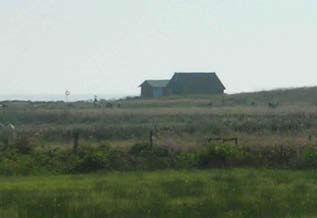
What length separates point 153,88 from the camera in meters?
118

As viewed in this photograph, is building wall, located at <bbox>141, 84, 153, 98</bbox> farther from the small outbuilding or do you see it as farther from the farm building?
the farm building

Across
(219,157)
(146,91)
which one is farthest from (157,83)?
(219,157)

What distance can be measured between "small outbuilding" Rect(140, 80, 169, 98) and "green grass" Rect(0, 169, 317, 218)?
90.4 metres

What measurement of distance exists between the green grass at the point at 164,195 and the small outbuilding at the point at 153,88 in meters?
90.4

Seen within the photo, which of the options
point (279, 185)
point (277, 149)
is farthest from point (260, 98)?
point (279, 185)

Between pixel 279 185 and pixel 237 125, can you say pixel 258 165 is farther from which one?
pixel 237 125

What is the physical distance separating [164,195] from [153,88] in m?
99.4

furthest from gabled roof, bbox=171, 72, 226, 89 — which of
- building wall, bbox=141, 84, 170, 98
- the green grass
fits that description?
the green grass

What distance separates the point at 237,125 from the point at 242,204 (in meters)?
24.5

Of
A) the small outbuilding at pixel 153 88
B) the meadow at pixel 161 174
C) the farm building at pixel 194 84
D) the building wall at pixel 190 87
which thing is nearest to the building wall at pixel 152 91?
the small outbuilding at pixel 153 88

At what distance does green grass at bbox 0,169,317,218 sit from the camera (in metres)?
16.5

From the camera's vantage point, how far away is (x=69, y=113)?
62000mm

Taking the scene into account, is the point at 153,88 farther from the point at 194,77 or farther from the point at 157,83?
the point at 194,77

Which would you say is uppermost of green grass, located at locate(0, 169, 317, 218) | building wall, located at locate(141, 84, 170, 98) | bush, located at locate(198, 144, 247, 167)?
building wall, located at locate(141, 84, 170, 98)
